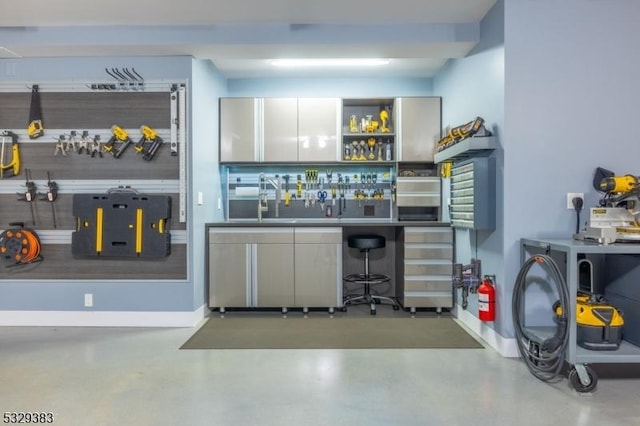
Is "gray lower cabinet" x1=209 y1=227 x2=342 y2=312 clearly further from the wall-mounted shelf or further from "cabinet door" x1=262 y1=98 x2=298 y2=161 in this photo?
the wall-mounted shelf

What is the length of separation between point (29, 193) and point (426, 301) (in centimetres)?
411

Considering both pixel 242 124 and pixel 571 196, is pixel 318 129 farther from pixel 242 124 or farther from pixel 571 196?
pixel 571 196

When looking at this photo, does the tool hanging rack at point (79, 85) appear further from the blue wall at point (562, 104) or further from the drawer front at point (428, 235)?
the blue wall at point (562, 104)

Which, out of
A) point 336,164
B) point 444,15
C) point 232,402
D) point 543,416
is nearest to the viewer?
point 543,416

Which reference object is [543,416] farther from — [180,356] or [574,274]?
[180,356]

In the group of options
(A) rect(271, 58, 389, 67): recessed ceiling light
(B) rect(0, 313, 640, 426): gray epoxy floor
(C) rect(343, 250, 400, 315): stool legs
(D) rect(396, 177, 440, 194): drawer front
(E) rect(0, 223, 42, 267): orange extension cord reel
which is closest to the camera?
(B) rect(0, 313, 640, 426): gray epoxy floor

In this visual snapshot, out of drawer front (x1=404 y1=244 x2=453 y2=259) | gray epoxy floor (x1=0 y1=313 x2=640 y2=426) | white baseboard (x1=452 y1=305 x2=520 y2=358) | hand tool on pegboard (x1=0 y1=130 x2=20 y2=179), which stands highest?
hand tool on pegboard (x1=0 y1=130 x2=20 y2=179)

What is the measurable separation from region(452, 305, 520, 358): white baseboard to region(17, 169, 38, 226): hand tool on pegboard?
4.31 meters

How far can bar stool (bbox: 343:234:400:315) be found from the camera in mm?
4285

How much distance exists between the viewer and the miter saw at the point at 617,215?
2395 mm

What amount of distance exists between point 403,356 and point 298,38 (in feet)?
9.24

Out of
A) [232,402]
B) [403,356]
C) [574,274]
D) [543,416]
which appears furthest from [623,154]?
[232,402]

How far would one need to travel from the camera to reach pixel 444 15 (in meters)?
3.27

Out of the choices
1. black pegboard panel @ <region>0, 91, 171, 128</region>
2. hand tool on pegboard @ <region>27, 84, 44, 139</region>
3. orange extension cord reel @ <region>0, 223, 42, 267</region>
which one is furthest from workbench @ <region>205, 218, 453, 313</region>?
hand tool on pegboard @ <region>27, 84, 44, 139</region>
